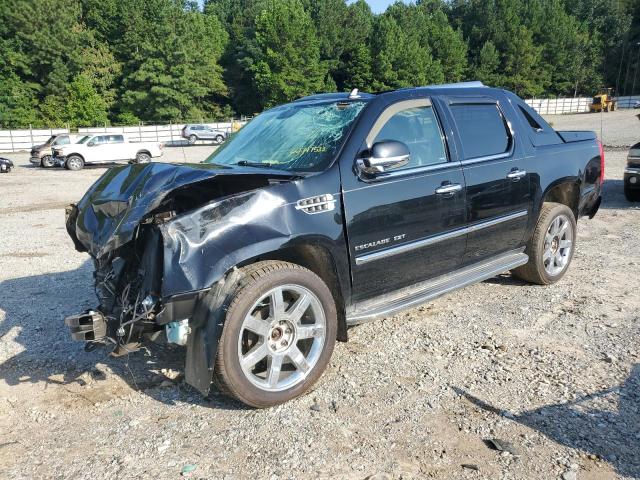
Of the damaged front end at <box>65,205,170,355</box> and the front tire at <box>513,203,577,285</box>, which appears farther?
the front tire at <box>513,203,577,285</box>

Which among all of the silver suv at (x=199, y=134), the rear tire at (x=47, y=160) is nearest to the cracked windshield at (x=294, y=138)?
the rear tire at (x=47, y=160)

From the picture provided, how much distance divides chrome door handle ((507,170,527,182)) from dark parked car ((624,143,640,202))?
642cm

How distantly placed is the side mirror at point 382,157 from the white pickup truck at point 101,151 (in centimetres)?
2243

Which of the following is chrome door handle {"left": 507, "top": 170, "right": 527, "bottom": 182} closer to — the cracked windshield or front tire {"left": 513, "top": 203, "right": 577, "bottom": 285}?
front tire {"left": 513, "top": 203, "right": 577, "bottom": 285}

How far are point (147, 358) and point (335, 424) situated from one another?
1674 millimetres

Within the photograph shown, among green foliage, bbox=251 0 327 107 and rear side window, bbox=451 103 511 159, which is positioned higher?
green foliage, bbox=251 0 327 107

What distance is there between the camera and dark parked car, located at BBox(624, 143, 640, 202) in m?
9.70

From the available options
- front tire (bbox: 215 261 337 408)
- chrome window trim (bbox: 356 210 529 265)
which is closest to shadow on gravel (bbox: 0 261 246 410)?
front tire (bbox: 215 261 337 408)

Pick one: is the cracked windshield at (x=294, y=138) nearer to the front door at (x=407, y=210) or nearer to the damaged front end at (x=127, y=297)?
the front door at (x=407, y=210)

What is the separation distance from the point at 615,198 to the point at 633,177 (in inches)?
36.6

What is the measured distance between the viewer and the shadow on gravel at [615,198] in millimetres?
9736

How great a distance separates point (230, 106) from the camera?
6975cm

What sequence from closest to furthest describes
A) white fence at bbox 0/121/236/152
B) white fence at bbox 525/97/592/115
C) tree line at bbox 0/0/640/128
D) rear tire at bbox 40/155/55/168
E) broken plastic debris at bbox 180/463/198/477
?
broken plastic debris at bbox 180/463/198/477
rear tire at bbox 40/155/55/168
white fence at bbox 0/121/236/152
tree line at bbox 0/0/640/128
white fence at bbox 525/97/592/115

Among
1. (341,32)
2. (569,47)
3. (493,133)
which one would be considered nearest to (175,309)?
(493,133)
